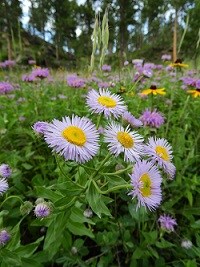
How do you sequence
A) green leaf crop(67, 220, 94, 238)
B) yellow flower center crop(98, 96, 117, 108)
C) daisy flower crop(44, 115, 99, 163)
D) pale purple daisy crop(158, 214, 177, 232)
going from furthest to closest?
pale purple daisy crop(158, 214, 177, 232) < green leaf crop(67, 220, 94, 238) < yellow flower center crop(98, 96, 117, 108) < daisy flower crop(44, 115, 99, 163)

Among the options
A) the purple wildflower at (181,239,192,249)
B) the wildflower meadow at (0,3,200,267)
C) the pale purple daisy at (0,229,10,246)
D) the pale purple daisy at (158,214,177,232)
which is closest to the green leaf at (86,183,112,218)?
the wildflower meadow at (0,3,200,267)

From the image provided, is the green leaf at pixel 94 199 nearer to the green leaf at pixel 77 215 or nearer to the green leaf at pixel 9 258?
the green leaf at pixel 77 215

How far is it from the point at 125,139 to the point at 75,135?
153mm

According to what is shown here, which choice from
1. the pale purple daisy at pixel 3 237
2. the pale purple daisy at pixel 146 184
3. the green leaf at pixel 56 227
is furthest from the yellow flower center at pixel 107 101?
the pale purple daisy at pixel 3 237

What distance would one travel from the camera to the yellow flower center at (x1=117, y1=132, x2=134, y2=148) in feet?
3.23

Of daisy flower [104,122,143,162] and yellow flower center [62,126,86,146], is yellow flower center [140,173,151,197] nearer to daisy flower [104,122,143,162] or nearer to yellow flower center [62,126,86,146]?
daisy flower [104,122,143,162]

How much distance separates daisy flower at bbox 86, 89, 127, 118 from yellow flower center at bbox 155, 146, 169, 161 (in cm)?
17

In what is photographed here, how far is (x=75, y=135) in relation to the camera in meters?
0.96

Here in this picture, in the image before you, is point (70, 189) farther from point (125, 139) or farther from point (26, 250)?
point (26, 250)

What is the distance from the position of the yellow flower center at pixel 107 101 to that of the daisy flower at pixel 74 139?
11 cm

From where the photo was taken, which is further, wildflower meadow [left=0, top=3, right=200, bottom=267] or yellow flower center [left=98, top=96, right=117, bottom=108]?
yellow flower center [left=98, top=96, right=117, bottom=108]

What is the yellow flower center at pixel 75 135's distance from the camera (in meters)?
0.93

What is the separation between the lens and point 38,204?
98 centimetres

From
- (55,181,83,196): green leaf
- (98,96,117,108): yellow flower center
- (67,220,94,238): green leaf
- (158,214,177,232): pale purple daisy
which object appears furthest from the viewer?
(158,214,177,232): pale purple daisy
